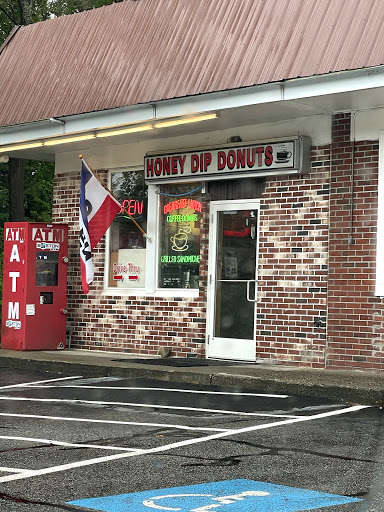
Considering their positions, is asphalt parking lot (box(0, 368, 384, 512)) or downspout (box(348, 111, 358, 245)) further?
downspout (box(348, 111, 358, 245))

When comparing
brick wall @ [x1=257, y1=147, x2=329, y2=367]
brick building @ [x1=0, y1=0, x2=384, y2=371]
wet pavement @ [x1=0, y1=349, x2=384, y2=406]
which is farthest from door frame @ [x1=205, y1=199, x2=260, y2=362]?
wet pavement @ [x1=0, y1=349, x2=384, y2=406]

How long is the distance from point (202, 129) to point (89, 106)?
5.91 ft

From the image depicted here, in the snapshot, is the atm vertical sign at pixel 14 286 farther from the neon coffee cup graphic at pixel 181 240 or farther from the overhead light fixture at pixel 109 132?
the neon coffee cup graphic at pixel 181 240

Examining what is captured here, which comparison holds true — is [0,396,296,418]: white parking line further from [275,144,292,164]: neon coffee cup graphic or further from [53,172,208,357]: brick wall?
[275,144,292,164]: neon coffee cup graphic

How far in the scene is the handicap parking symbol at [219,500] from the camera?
540 centimetres

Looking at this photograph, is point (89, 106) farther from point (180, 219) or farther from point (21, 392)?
point (21, 392)

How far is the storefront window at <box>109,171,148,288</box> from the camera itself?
1543 centimetres

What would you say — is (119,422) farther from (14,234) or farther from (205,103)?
(14,234)

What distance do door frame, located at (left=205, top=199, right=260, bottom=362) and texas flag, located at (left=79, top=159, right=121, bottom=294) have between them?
5.11 feet

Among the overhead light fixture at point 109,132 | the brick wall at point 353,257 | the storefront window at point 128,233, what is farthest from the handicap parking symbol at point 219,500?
the storefront window at point 128,233

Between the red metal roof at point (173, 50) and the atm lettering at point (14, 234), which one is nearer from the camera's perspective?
the red metal roof at point (173, 50)

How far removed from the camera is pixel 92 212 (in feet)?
48.0

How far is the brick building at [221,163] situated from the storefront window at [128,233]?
0.03 m

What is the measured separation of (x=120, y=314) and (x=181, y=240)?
1686 mm
